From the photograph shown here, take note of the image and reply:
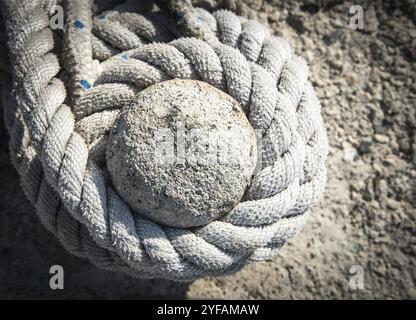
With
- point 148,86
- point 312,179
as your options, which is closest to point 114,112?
point 148,86

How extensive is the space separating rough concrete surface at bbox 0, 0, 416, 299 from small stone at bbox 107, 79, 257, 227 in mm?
509

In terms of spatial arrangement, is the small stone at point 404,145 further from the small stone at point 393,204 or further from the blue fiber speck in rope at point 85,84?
the blue fiber speck in rope at point 85,84

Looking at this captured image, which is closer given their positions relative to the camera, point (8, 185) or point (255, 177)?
point (255, 177)

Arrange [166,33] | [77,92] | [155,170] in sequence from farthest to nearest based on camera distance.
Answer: [166,33]
[77,92]
[155,170]

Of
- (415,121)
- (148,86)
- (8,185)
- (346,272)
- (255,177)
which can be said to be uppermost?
(148,86)

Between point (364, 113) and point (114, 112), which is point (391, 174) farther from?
point (114, 112)

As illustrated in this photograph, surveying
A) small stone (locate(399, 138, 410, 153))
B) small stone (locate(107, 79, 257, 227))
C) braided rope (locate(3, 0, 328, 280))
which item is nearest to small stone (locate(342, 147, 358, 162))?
small stone (locate(399, 138, 410, 153))

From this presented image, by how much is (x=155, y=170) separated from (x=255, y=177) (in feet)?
0.63

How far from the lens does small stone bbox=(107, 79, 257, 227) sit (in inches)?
34.9

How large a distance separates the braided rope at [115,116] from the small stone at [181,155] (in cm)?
4

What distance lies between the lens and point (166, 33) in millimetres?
1138

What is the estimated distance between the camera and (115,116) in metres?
0.98

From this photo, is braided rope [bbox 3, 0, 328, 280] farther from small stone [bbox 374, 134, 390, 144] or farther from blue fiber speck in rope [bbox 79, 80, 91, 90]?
small stone [bbox 374, 134, 390, 144]

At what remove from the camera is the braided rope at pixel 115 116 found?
0.92 m
